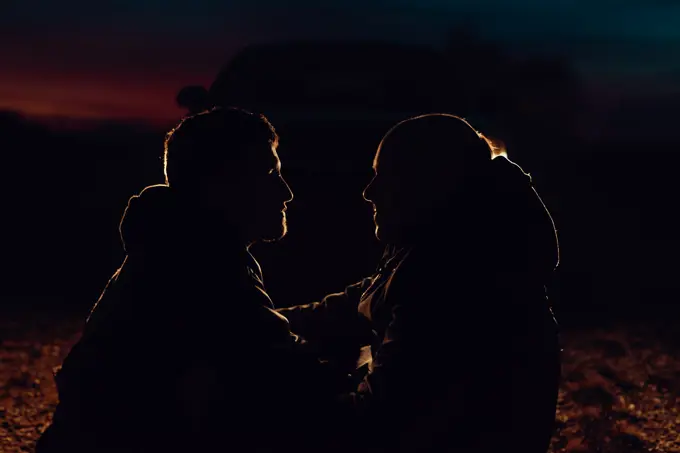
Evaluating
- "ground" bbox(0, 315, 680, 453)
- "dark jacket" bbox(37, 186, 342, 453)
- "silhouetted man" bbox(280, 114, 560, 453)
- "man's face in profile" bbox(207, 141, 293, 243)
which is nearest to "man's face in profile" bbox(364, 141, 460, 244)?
"silhouetted man" bbox(280, 114, 560, 453)

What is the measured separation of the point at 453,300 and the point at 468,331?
0.27ft

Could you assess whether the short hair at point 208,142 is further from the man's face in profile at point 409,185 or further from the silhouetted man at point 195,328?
the man's face in profile at point 409,185

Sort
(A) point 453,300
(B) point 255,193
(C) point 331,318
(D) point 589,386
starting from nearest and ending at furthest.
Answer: (A) point 453,300 → (B) point 255,193 → (C) point 331,318 → (D) point 589,386

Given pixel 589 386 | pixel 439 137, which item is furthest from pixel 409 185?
pixel 589 386

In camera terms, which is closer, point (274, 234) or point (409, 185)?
point (409, 185)

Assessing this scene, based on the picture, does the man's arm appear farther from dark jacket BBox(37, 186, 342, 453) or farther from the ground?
the ground

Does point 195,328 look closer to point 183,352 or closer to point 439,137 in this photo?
point 183,352

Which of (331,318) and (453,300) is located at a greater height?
(453,300)

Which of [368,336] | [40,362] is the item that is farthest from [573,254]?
[368,336]

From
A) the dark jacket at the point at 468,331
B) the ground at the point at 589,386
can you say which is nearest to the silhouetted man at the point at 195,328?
the dark jacket at the point at 468,331

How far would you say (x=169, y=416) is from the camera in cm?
168

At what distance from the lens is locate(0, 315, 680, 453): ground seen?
11.4 feet

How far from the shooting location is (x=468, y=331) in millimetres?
1602

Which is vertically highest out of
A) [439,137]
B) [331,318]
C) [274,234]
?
[439,137]
